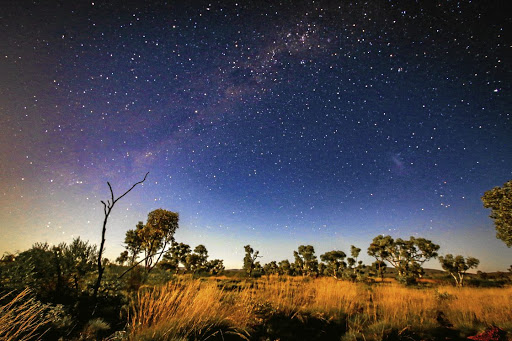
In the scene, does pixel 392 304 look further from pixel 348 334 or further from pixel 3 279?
pixel 3 279

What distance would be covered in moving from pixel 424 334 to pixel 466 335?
4.31 feet

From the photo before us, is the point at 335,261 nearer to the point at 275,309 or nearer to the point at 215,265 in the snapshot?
the point at 215,265

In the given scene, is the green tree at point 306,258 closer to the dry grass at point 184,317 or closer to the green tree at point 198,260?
the green tree at point 198,260

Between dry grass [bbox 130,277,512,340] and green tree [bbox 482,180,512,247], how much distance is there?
1194 cm

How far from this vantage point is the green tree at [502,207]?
15352 mm

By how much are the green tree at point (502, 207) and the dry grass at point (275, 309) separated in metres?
11.9

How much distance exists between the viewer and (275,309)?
19.2 feet

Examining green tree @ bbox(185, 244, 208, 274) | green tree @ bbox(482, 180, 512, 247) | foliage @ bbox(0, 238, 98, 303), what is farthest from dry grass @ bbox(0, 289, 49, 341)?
green tree @ bbox(185, 244, 208, 274)

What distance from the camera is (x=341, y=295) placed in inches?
294

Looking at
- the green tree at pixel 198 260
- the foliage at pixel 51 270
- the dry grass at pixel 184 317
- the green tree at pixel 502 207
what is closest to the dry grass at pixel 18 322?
the dry grass at pixel 184 317

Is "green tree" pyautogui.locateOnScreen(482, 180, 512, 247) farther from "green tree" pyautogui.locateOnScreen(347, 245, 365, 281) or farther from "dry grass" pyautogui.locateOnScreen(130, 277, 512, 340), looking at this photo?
"green tree" pyautogui.locateOnScreen(347, 245, 365, 281)

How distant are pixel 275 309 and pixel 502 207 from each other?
68.4ft

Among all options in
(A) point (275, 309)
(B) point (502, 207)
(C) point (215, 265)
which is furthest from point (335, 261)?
(A) point (275, 309)

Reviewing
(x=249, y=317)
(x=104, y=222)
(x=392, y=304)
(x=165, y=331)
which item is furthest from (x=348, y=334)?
(x=104, y=222)
